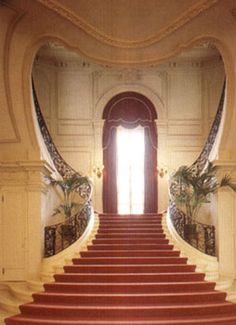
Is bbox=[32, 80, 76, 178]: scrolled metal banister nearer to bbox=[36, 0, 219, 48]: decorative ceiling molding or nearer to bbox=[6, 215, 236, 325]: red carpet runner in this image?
bbox=[6, 215, 236, 325]: red carpet runner

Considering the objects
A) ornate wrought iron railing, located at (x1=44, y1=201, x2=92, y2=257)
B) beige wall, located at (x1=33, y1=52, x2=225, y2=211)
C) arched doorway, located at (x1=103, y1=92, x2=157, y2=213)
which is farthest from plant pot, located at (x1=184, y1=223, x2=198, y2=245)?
arched doorway, located at (x1=103, y1=92, x2=157, y2=213)

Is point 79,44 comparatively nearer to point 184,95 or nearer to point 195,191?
point 195,191

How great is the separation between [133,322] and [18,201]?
391 cm

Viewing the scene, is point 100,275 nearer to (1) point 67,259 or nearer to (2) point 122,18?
(1) point 67,259

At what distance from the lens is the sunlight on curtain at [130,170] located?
16.7 m

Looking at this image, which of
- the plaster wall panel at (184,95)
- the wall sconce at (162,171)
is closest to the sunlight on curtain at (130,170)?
the wall sconce at (162,171)

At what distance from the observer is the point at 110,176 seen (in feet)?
53.8

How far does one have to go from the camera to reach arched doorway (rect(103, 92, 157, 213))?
53.6ft

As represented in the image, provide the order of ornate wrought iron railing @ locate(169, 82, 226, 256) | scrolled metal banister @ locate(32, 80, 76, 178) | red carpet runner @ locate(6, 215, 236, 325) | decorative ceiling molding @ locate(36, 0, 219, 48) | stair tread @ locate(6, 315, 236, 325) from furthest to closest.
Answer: scrolled metal banister @ locate(32, 80, 76, 178)
ornate wrought iron railing @ locate(169, 82, 226, 256)
decorative ceiling molding @ locate(36, 0, 219, 48)
red carpet runner @ locate(6, 215, 236, 325)
stair tread @ locate(6, 315, 236, 325)

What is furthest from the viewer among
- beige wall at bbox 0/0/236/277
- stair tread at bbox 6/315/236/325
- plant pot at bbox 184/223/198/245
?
plant pot at bbox 184/223/198/245

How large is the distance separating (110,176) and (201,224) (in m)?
3.98

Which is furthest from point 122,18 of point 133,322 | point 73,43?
point 133,322

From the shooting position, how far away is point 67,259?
483 inches

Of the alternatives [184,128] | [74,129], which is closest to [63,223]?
[74,129]
